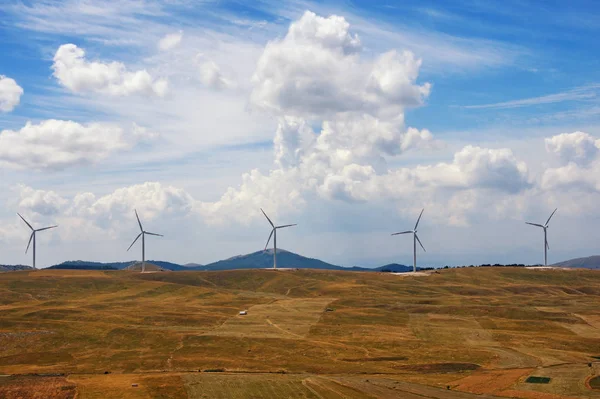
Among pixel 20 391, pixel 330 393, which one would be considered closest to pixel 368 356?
pixel 330 393

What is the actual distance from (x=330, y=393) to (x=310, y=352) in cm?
4331

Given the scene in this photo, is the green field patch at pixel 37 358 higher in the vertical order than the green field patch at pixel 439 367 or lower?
lower

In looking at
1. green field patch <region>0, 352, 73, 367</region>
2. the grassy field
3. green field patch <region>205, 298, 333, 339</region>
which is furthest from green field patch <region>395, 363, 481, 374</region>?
green field patch <region>0, 352, 73, 367</region>

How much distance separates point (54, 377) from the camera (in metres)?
115

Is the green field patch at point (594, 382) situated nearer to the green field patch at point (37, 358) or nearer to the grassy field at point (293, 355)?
the grassy field at point (293, 355)

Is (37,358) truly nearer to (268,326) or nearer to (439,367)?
(268,326)

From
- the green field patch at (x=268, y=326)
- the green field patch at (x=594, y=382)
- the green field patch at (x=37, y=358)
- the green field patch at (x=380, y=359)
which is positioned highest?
the green field patch at (x=268, y=326)

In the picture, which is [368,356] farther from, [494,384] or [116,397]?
[116,397]

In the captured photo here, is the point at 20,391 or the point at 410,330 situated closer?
the point at 20,391

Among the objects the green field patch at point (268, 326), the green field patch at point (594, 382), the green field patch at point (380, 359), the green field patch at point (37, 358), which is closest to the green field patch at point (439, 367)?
the green field patch at point (380, 359)

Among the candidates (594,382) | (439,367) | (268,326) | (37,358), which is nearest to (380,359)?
(439,367)

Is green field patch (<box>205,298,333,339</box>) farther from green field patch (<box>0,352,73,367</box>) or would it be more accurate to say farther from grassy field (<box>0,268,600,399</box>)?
green field patch (<box>0,352,73,367</box>)

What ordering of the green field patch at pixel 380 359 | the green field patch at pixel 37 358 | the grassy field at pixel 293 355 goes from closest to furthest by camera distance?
the grassy field at pixel 293 355 < the green field patch at pixel 380 359 < the green field patch at pixel 37 358

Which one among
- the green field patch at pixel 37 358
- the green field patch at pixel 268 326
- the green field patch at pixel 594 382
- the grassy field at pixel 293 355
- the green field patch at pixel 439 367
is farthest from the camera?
the green field patch at pixel 268 326
